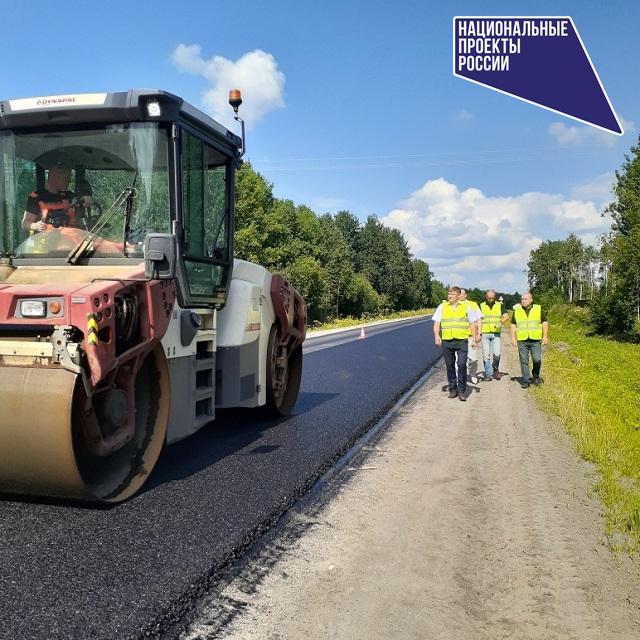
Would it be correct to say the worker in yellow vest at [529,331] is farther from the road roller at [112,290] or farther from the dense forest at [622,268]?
the dense forest at [622,268]

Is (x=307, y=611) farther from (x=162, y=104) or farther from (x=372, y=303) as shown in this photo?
(x=372, y=303)

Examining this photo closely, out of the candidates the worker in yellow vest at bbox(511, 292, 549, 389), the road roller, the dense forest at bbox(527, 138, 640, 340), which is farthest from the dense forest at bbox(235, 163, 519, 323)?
the road roller

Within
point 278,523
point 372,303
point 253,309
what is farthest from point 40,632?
point 372,303

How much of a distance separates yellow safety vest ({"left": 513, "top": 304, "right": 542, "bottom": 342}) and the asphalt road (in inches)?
195

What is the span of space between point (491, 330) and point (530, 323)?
1289mm

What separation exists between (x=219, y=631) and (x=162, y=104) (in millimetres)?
3537

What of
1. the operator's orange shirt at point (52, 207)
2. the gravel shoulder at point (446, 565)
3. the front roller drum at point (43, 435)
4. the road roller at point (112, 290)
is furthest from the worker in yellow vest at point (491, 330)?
the front roller drum at point (43, 435)

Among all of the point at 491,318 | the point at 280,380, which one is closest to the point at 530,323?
the point at 491,318

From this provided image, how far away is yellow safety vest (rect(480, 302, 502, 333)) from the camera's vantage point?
12344mm

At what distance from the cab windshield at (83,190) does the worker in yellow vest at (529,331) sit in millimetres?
7563

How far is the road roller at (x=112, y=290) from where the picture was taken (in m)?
3.89

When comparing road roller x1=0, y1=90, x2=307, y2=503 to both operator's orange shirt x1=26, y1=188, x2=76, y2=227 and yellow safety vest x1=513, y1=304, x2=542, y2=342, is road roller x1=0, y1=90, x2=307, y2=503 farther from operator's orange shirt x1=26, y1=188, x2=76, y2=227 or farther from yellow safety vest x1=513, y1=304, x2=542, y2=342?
yellow safety vest x1=513, y1=304, x2=542, y2=342

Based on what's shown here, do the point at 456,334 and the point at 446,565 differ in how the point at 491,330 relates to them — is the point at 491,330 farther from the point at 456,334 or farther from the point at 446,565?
the point at 446,565

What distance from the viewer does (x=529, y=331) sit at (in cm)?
1109
